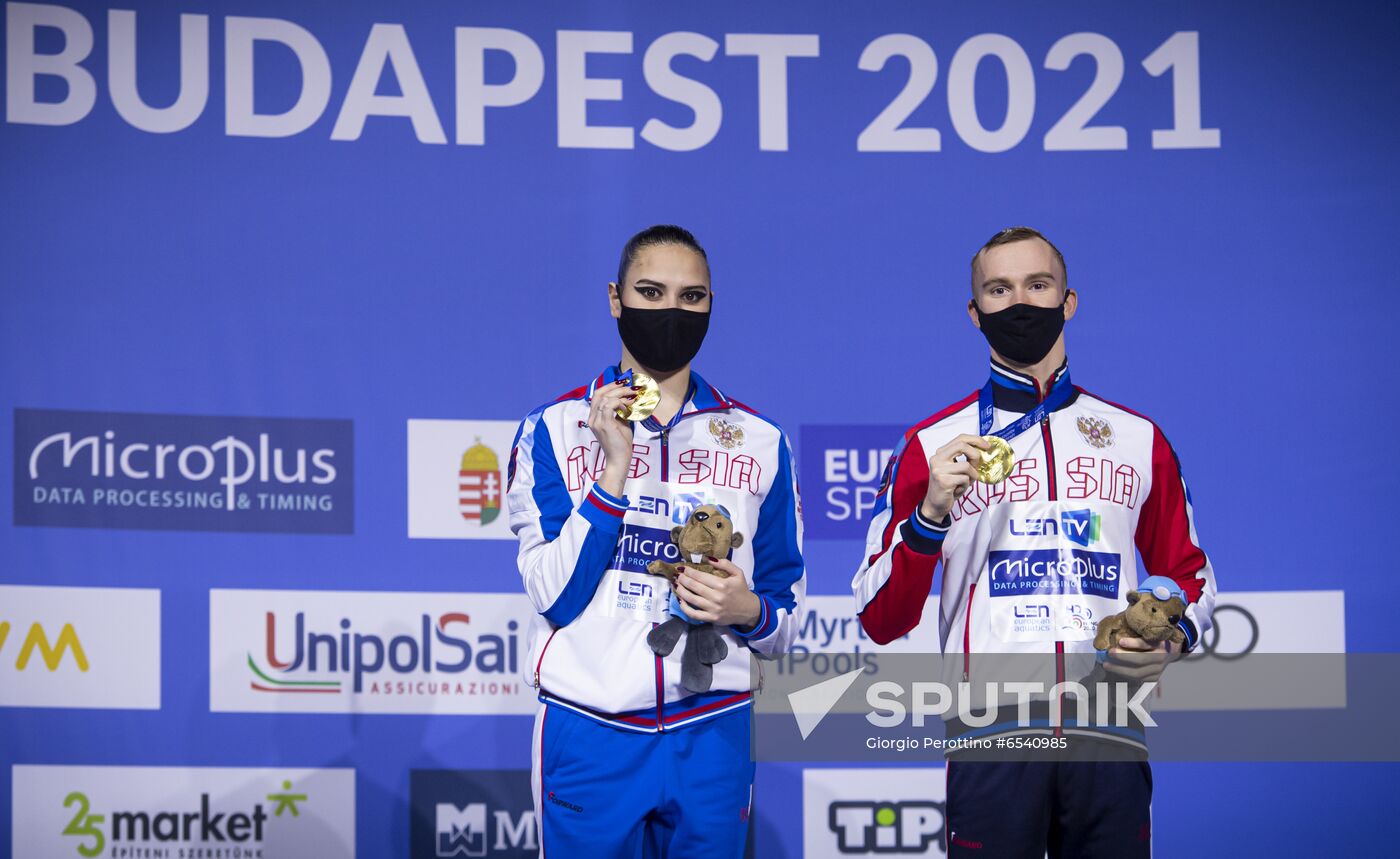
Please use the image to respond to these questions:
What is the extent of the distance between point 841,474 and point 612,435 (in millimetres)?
1445

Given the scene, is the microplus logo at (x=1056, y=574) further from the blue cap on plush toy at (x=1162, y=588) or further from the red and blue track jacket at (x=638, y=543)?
the red and blue track jacket at (x=638, y=543)

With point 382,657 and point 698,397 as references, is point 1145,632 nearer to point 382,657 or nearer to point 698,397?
point 698,397

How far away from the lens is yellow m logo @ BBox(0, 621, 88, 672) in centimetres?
356

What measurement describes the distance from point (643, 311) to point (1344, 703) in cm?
239

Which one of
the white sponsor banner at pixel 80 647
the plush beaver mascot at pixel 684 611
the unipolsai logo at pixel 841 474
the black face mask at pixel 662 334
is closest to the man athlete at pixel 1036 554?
the plush beaver mascot at pixel 684 611

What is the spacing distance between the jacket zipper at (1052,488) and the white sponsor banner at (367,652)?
62.5 inches

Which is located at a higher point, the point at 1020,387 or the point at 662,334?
the point at 662,334

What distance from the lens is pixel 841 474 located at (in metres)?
3.71

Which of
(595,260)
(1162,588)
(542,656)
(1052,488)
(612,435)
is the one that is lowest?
(542,656)

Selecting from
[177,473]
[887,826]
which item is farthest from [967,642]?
[177,473]

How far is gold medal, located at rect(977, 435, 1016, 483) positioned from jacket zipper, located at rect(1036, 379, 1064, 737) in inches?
8.0

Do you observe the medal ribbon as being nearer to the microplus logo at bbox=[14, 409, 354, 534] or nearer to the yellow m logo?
the microplus logo at bbox=[14, 409, 354, 534]

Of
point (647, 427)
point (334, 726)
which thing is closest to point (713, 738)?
point (647, 427)

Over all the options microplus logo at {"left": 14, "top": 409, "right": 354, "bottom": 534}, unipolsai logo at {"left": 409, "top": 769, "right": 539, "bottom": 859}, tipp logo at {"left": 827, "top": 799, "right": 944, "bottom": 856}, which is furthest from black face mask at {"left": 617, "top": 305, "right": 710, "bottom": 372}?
tipp logo at {"left": 827, "top": 799, "right": 944, "bottom": 856}
